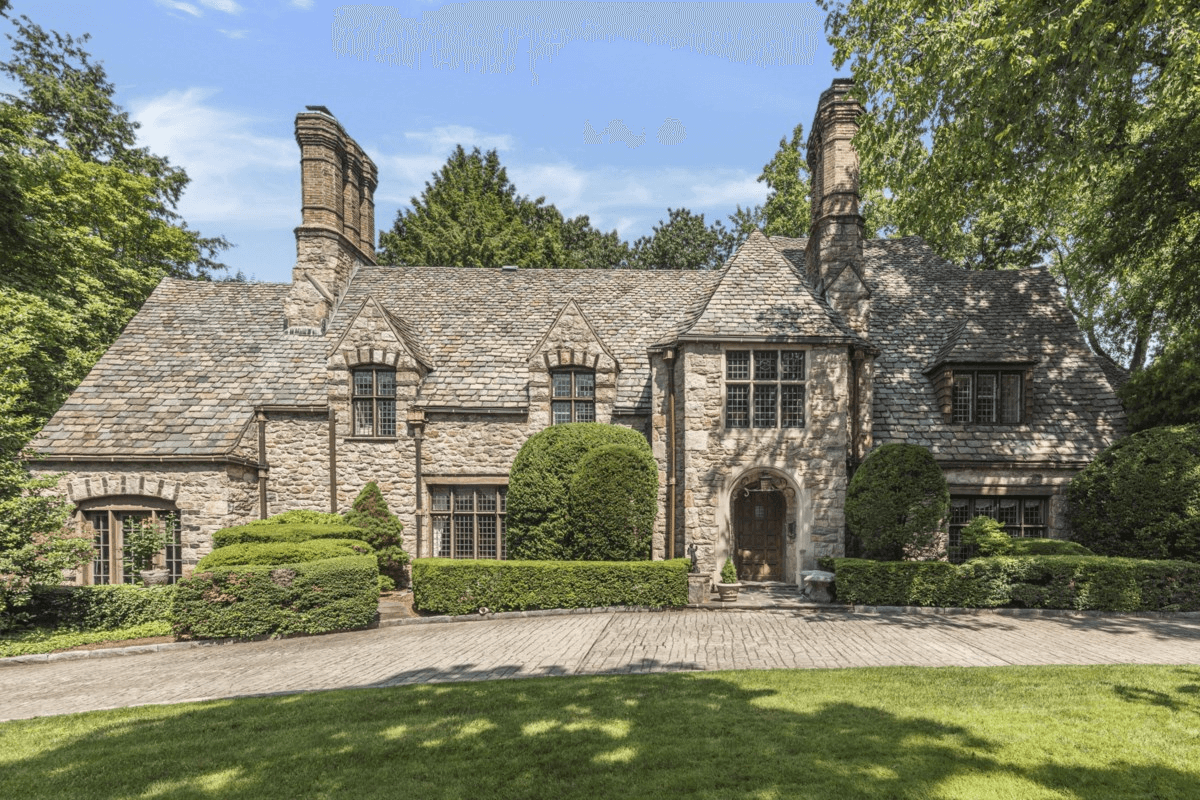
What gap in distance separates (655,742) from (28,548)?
13.3 m

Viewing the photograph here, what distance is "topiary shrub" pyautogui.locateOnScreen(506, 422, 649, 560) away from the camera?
1430 cm

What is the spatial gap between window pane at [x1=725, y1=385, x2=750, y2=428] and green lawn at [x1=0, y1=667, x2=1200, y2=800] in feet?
Answer: 28.4

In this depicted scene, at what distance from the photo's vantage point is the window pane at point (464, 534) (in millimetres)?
17422

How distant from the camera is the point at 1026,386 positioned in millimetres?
17422

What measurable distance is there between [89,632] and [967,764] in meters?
16.3

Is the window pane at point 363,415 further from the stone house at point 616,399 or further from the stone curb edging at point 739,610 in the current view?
the stone curb edging at point 739,610

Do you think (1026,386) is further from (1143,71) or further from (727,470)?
(727,470)

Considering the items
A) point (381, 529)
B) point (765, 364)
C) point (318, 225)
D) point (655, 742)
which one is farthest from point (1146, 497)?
point (318, 225)

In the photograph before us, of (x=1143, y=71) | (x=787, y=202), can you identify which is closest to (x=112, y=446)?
(x=1143, y=71)

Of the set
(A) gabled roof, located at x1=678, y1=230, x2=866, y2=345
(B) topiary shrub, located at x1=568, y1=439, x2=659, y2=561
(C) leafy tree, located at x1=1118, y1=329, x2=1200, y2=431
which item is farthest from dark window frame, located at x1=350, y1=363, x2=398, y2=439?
(C) leafy tree, located at x1=1118, y1=329, x2=1200, y2=431

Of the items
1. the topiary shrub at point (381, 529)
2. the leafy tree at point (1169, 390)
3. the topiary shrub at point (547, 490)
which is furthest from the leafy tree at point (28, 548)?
the leafy tree at point (1169, 390)

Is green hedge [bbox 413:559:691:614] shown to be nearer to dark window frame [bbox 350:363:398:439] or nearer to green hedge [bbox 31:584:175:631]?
dark window frame [bbox 350:363:398:439]

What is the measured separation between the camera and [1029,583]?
12.8m

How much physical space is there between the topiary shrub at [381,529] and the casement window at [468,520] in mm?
1188
